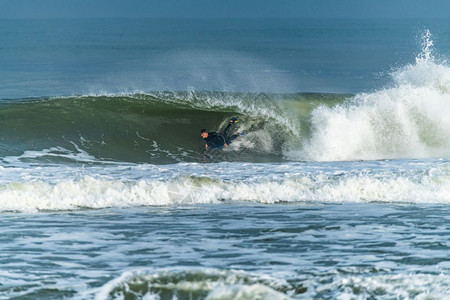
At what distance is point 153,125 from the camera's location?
71.3ft

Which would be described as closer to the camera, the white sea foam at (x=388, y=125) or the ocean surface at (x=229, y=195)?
the ocean surface at (x=229, y=195)

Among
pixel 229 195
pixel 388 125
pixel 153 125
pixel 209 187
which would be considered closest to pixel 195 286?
pixel 229 195

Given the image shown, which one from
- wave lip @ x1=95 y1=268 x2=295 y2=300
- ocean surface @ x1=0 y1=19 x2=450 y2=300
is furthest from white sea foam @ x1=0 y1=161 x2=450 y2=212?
wave lip @ x1=95 y1=268 x2=295 y2=300

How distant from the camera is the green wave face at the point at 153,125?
18.5 meters

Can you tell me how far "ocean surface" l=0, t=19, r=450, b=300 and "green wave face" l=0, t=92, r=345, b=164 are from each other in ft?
0.26

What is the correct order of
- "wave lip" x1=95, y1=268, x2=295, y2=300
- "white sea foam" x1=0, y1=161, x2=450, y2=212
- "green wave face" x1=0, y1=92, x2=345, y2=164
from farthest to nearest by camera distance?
1. "green wave face" x1=0, y1=92, x2=345, y2=164
2. "white sea foam" x1=0, y1=161, x2=450, y2=212
3. "wave lip" x1=95, y1=268, x2=295, y2=300

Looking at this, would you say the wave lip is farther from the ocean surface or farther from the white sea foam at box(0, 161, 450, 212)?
the white sea foam at box(0, 161, 450, 212)

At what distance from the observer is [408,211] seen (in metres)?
11.9

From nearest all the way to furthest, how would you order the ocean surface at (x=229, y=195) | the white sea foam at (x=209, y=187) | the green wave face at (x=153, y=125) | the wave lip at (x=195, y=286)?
the wave lip at (x=195, y=286)
the ocean surface at (x=229, y=195)
the white sea foam at (x=209, y=187)
the green wave face at (x=153, y=125)

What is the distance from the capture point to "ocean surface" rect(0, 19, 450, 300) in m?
7.95

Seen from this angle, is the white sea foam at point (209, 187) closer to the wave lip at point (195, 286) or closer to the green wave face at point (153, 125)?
the green wave face at point (153, 125)

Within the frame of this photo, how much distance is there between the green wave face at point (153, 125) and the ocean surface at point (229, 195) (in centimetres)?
8

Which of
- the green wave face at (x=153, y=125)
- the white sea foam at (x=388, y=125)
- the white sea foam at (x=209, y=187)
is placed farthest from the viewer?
the white sea foam at (x=388, y=125)

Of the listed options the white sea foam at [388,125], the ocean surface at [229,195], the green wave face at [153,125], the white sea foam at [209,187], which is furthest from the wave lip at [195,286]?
the white sea foam at [388,125]
